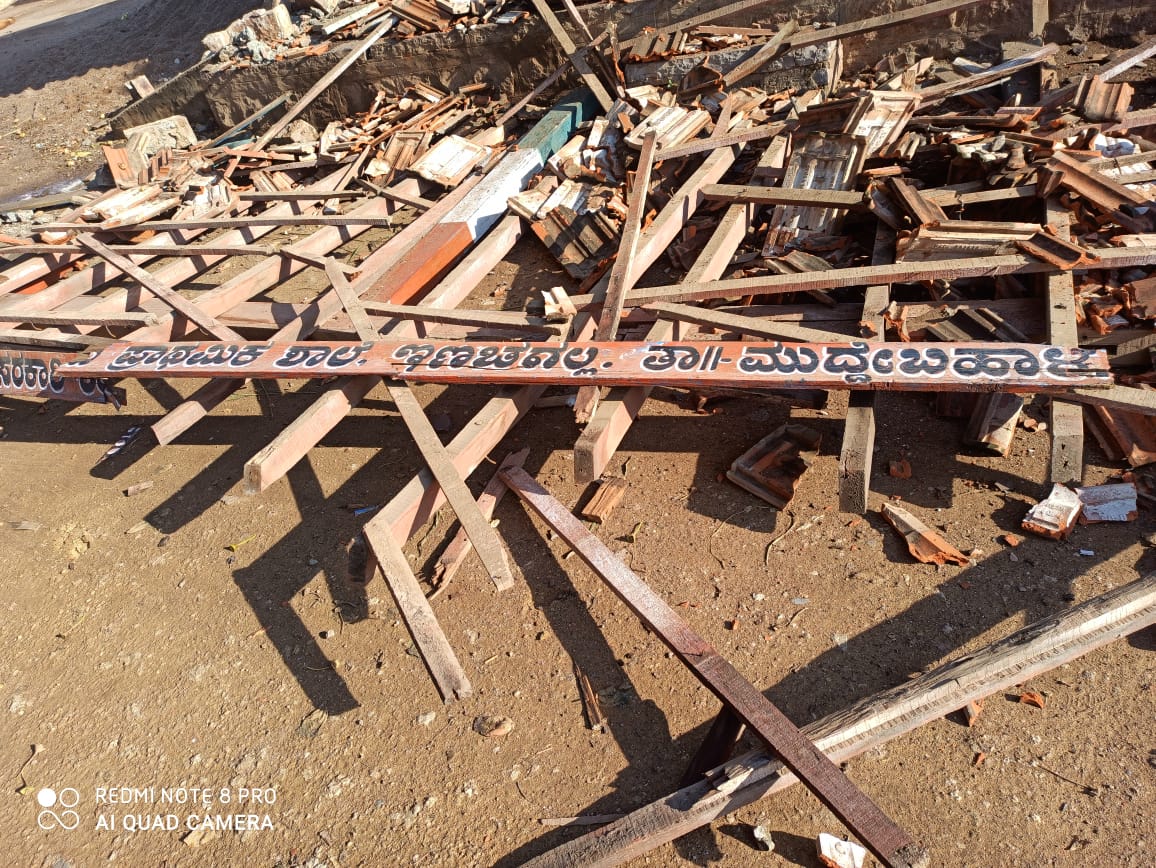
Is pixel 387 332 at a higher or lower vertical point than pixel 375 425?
higher

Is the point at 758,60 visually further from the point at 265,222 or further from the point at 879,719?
the point at 879,719

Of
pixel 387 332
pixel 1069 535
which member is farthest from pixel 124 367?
pixel 1069 535

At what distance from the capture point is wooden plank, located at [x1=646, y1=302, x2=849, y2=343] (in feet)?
13.1

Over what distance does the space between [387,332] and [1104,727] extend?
4.31m

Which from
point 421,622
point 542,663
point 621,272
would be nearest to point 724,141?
point 621,272

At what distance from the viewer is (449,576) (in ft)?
12.7

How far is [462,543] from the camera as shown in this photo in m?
4.00

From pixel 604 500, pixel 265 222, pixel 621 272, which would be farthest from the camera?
pixel 265 222

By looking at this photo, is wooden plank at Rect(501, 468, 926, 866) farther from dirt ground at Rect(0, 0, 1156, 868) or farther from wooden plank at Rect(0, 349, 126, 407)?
wooden plank at Rect(0, 349, 126, 407)

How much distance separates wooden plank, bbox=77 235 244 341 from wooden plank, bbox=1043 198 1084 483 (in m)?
4.75

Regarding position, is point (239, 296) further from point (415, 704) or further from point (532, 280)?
point (415, 704)

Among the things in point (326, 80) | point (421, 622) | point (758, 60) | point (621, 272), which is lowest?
point (421, 622)

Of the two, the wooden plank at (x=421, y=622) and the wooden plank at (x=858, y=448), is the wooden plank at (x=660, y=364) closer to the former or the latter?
the wooden plank at (x=858, y=448)

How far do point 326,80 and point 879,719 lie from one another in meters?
9.85
